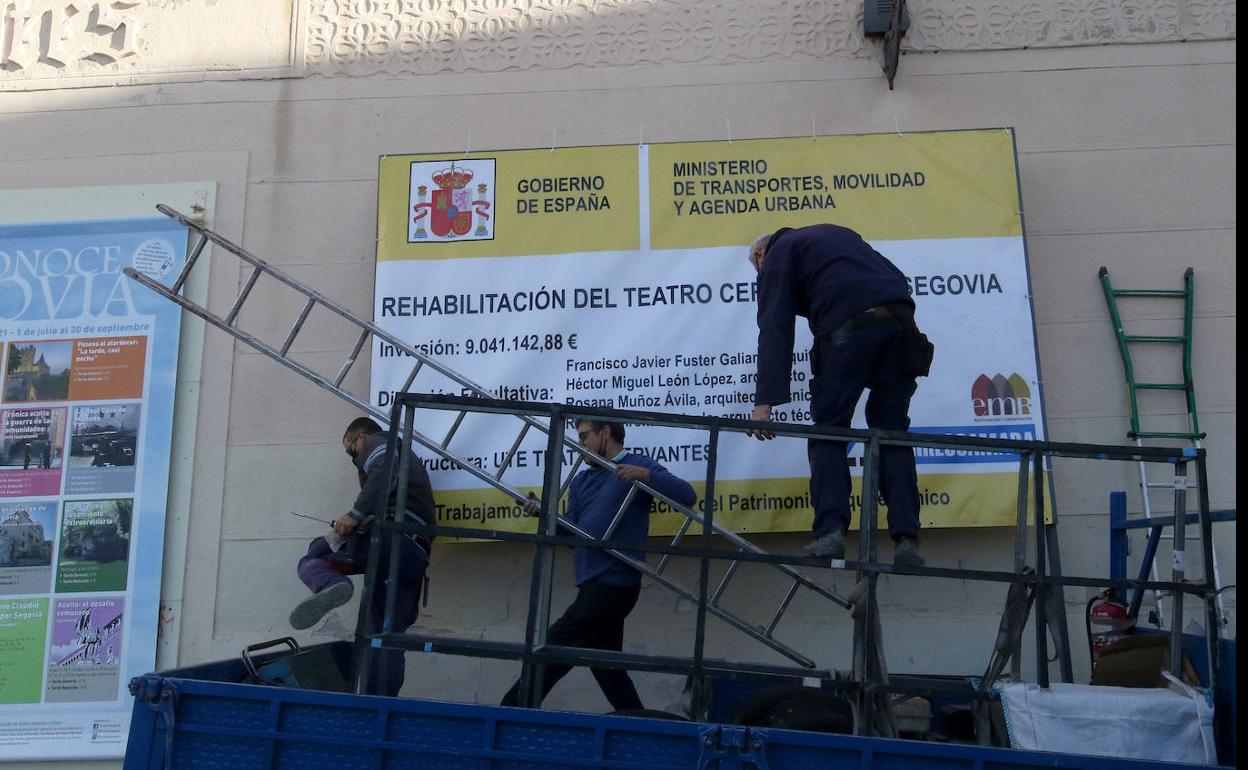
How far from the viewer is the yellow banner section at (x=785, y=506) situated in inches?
226

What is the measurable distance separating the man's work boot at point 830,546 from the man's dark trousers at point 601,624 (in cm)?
120

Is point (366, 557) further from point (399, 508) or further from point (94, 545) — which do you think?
point (94, 545)

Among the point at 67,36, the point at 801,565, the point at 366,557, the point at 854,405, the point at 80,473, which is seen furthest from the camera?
the point at 67,36

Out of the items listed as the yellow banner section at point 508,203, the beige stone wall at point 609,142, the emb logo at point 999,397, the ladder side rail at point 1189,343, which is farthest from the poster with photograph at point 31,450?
the ladder side rail at point 1189,343

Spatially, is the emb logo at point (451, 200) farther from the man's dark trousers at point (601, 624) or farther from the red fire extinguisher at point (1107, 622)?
the red fire extinguisher at point (1107, 622)

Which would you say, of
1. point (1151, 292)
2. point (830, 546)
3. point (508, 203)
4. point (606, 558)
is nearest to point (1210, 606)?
point (830, 546)

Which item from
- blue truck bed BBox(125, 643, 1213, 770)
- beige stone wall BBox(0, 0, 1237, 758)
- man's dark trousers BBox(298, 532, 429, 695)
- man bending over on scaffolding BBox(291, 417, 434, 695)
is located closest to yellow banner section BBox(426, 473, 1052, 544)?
beige stone wall BBox(0, 0, 1237, 758)

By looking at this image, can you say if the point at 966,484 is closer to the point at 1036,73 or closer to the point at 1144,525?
the point at 1144,525

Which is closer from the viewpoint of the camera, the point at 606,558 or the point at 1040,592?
the point at 1040,592

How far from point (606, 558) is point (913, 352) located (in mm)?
1610

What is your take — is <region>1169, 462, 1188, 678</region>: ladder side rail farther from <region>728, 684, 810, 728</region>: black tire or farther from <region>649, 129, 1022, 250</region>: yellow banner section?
<region>649, 129, 1022, 250</region>: yellow banner section

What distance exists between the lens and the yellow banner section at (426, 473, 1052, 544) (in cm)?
574

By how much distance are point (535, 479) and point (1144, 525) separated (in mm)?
2889

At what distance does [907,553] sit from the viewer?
4.09 m
